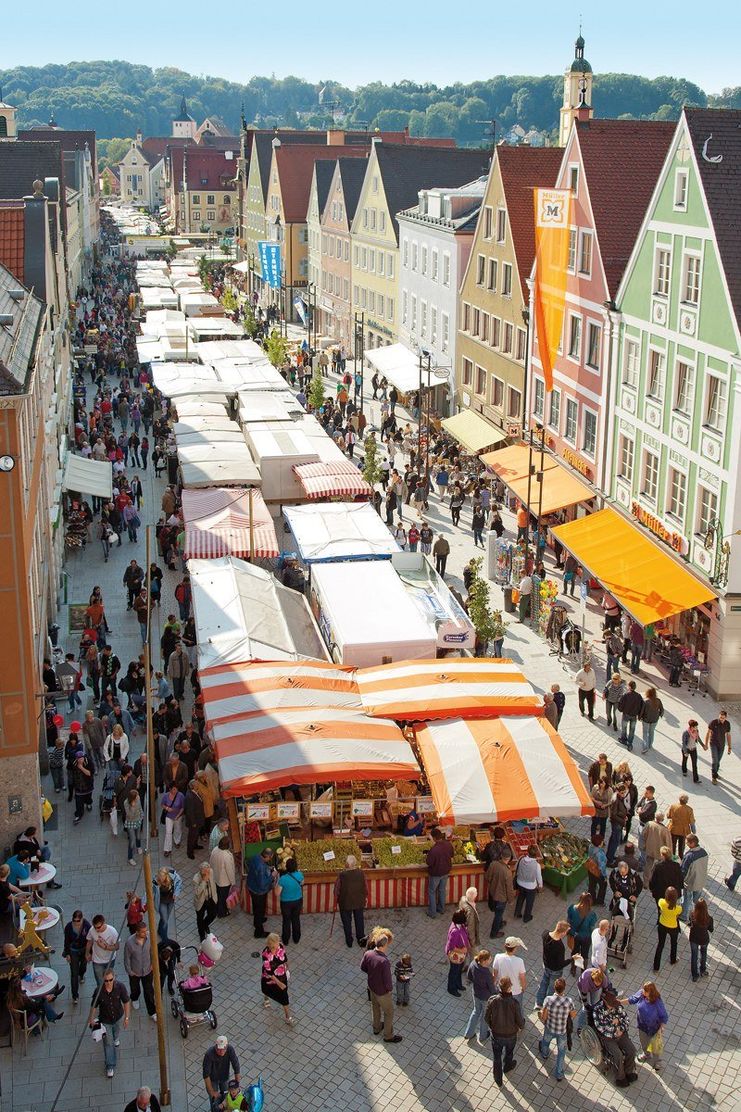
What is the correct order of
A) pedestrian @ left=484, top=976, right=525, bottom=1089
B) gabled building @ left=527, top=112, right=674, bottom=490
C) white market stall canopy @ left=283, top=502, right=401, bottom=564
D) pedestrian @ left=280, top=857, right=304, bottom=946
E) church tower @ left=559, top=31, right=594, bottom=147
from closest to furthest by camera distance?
pedestrian @ left=484, top=976, right=525, bottom=1089 → pedestrian @ left=280, top=857, right=304, bottom=946 → white market stall canopy @ left=283, top=502, right=401, bottom=564 → gabled building @ left=527, top=112, right=674, bottom=490 → church tower @ left=559, top=31, right=594, bottom=147

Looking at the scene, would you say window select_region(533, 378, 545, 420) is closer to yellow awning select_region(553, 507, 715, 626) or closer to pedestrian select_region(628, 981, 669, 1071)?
yellow awning select_region(553, 507, 715, 626)

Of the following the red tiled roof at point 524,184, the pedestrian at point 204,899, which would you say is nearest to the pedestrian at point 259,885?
the pedestrian at point 204,899

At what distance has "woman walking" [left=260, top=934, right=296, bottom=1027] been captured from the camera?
14037 mm

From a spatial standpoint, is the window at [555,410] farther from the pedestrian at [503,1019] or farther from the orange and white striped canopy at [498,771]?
the pedestrian at [503,1019]

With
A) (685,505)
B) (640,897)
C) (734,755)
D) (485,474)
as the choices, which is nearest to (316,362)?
(485,474)

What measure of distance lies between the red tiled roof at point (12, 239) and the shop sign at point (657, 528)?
15.0 m

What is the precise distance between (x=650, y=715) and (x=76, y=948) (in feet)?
35.9

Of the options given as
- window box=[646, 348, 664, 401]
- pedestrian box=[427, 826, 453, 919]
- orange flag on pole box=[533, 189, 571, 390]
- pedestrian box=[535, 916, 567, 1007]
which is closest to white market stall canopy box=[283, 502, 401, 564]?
window box=[646, 348, 664, 401]

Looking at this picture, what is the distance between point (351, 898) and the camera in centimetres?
1566

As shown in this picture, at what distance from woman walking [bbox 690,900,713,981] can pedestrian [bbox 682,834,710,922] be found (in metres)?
0.79

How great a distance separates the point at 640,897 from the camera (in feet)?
56.4

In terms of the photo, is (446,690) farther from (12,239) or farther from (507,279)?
(507,279)

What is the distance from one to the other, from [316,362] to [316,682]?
139 feet

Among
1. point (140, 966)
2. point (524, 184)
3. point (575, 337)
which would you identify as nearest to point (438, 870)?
point (140, 966)
